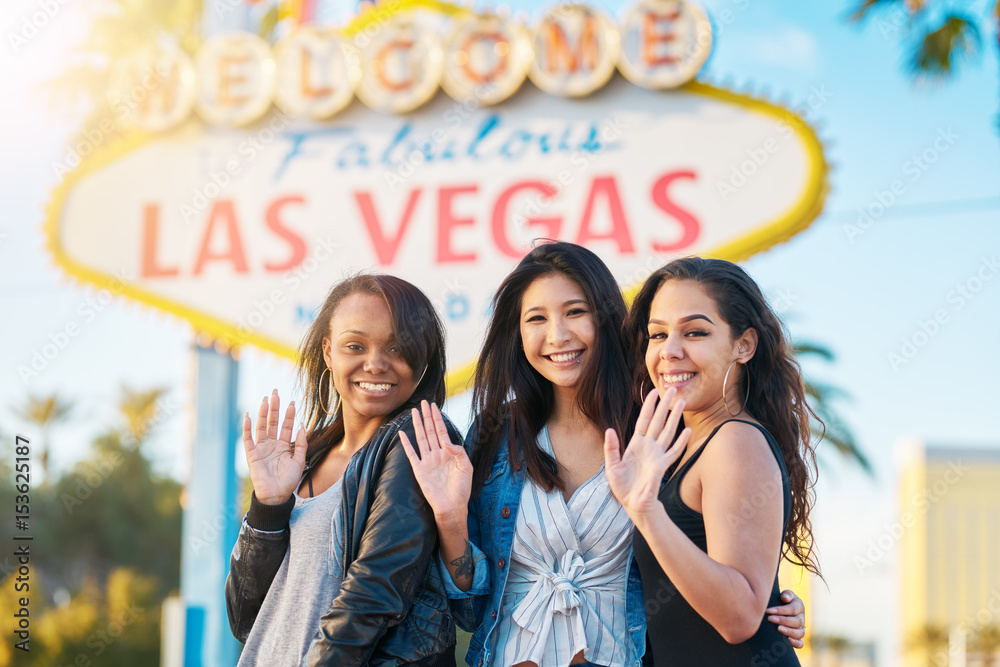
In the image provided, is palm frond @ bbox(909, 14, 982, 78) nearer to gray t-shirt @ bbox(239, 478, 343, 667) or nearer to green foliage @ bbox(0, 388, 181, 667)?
gray t-shirt @ bbox(239, 478, 343, 667)

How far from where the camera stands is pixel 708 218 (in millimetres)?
7113

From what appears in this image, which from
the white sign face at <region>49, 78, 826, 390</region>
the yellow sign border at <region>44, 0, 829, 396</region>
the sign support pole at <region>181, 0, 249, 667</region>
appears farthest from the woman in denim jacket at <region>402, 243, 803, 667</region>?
the sign support pole at <region>181, 0, 249, 667</region>

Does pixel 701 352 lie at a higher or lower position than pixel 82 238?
lower

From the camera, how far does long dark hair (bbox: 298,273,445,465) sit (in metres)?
2.82

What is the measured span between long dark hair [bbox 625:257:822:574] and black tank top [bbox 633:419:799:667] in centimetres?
22

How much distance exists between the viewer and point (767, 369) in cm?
264

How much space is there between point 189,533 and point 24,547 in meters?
3.57

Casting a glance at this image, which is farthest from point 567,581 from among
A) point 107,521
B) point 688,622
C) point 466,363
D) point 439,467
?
point 107,521

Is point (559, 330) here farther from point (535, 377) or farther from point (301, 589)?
point (301, 589)

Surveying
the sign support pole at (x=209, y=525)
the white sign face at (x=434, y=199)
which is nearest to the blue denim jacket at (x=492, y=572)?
the white sign face at (x=434, y=199)

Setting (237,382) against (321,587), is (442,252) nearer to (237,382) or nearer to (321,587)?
(237,382)

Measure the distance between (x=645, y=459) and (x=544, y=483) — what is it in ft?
1.80

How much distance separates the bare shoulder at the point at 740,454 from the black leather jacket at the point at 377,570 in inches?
31.4

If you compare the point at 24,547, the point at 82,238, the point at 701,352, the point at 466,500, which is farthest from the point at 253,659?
the point at 82,238
